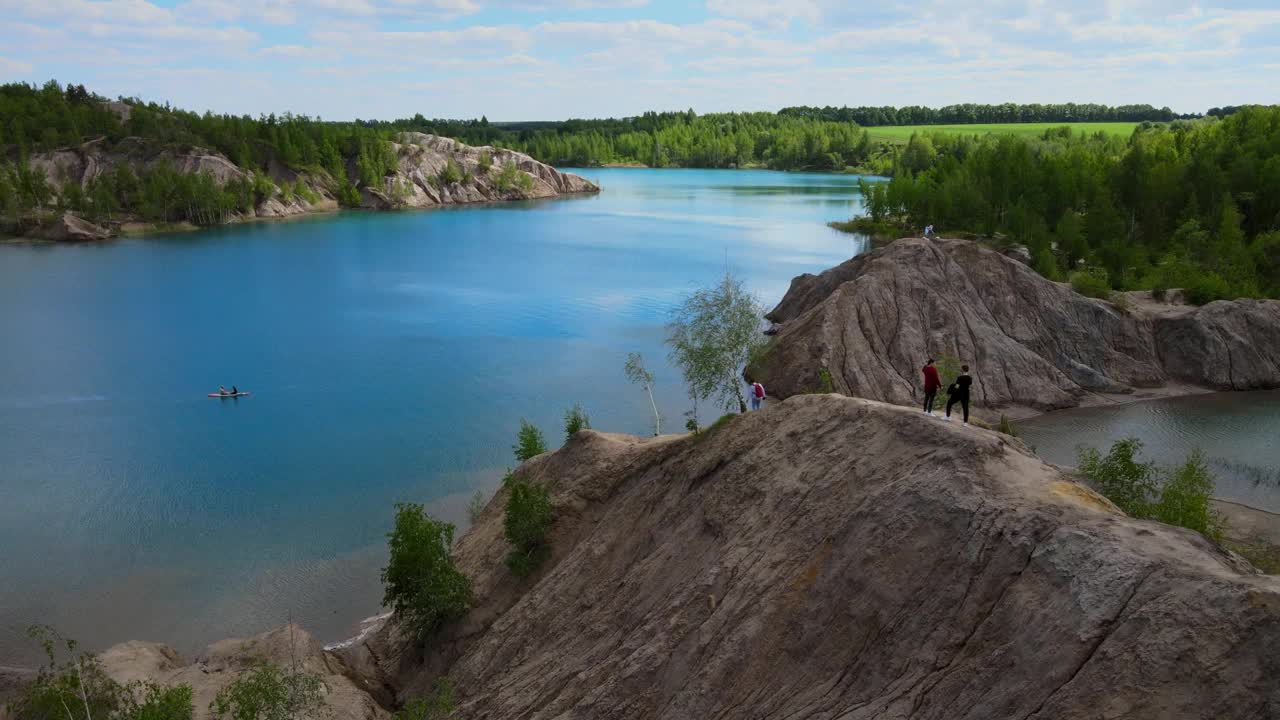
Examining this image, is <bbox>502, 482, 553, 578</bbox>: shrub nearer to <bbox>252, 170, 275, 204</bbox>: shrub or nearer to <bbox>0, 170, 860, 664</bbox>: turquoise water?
<bbox>0, 170, 860, 664</bbox>: turquoise water

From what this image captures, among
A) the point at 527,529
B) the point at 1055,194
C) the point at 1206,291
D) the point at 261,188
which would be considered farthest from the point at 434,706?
the point at 261,188

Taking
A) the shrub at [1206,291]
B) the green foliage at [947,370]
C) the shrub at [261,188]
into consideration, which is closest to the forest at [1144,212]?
the shrub at [1206,291]

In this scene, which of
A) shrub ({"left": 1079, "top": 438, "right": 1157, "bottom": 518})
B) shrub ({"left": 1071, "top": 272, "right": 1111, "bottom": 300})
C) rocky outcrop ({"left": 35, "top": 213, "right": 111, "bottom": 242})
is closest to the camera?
shrub ({"left": 1079, "top": 438, "right": 1157, "bottom": 518})

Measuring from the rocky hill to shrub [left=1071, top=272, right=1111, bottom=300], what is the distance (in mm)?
44529

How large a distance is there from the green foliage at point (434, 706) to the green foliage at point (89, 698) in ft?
17.2

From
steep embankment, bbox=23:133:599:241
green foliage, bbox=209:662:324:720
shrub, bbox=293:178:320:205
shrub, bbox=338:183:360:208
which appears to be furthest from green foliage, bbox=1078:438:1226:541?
shrub, bbox=338:183:360:208

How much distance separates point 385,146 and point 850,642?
A: 621 feet

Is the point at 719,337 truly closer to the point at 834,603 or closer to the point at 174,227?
the point at 834,603

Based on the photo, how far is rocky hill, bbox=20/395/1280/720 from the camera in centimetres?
1472

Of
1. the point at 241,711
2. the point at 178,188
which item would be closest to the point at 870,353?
the point at 241,711

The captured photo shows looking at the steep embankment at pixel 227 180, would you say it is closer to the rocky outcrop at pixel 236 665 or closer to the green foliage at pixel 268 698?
the rocky outcrop at pixel 236 665

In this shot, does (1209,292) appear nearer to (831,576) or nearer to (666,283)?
(666,283)

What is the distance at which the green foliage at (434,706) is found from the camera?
71.2 ft

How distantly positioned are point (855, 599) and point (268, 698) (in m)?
13.1
